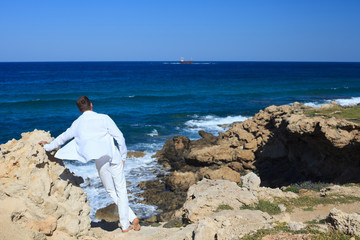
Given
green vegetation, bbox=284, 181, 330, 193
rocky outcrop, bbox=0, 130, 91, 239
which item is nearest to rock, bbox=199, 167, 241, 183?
green vegetation, bbox=284, 181, 330, 193

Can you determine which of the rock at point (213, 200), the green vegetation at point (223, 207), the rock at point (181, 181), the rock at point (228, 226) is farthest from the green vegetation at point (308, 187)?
the rock at point (228, 226)

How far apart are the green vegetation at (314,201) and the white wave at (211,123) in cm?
1759

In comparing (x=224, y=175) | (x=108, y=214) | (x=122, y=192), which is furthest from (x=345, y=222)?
(x=224, y=175)

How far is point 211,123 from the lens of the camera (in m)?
31.1

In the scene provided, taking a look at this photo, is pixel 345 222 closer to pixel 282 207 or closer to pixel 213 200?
pixel 282 207

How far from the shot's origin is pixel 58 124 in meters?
29.7

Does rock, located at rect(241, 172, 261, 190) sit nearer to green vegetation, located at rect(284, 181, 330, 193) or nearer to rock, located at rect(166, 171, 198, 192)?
green vegetation, located at rect(284, 181, 330, 193)

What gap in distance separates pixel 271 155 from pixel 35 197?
40.5 feet

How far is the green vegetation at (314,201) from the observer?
9.21 m

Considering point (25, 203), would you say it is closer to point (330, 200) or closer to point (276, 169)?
point (330, 200)

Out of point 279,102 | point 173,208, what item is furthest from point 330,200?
point 279,102

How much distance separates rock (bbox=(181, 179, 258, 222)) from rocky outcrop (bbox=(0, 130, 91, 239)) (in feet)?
8.90

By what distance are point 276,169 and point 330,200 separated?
6352mm

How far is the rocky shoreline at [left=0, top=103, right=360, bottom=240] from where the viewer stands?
5.66 metres
